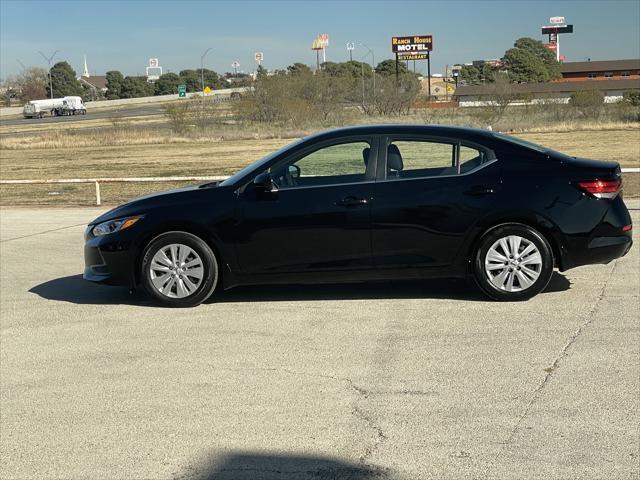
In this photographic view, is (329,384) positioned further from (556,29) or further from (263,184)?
(556,29)

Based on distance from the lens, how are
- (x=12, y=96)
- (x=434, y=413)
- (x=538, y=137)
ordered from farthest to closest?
(x=12, y=96) < (x=538, y=137) < (x=434, y=413)

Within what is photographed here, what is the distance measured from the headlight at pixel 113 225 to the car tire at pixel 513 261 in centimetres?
316

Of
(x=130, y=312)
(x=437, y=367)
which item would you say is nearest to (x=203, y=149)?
(x=130, y=312)

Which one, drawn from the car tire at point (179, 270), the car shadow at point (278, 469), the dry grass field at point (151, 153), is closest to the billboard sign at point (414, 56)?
the dry grass field at point (151, 153)

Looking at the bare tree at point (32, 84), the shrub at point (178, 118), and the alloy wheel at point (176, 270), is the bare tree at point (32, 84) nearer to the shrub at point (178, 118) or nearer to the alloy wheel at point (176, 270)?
the shrub at point (178, 118)

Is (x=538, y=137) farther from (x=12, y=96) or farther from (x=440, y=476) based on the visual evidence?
(x=12, y=96)

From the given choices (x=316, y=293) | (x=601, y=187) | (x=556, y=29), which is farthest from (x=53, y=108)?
(x=556, y=29)

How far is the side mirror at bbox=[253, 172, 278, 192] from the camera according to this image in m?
7.57

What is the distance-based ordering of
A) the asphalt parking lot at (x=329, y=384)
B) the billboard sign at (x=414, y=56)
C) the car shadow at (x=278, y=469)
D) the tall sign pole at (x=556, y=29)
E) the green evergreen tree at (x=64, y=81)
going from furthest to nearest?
the tall sign pole at (x=556, y=29) → the green evergreen tree at (x=64, y=81) → the billboard sign at (x=414, y=56) → the asphalt parking lot at (x=329, y=384) → the car shadow at (x=278, y=469)

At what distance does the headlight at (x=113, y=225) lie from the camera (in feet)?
25.6

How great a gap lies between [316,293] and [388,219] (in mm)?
1259

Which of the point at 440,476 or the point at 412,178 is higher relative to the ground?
the point at 412,178

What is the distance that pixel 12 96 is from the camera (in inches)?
5881

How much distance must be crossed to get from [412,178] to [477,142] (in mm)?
675
